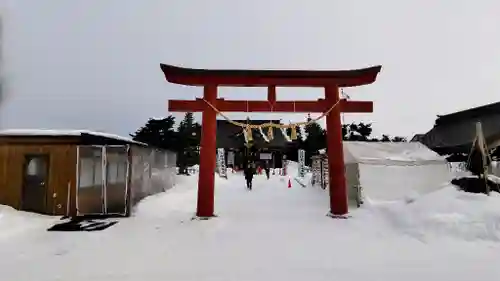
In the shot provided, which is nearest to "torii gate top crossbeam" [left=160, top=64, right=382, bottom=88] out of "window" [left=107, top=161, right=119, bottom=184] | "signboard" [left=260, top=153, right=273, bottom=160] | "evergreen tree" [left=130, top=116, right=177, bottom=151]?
"window" [left=107, top=161, right=119, bottom=184]

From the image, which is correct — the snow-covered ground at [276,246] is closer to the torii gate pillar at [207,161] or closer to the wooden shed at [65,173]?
→ the torii gate pillar at [207,161]

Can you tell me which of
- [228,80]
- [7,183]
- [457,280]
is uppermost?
[228,80]

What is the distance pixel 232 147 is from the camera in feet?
137

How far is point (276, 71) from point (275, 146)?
31.2 meters

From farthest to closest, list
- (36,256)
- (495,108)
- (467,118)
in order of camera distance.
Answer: (467,118)
(495,108)
(36,256)

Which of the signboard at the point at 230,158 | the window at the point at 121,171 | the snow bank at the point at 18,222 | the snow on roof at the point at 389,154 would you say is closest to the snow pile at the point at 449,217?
the snow on roof at the point at 389,154

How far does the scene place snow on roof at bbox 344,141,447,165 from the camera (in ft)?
41.3

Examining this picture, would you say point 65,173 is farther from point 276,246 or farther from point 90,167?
point 276,246

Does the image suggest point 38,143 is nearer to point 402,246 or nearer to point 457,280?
point 402,246

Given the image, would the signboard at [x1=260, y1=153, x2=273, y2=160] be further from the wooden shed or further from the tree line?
the wooden shed

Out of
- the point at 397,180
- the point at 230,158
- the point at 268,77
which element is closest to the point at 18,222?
the point at 268,77

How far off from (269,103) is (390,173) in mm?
4999

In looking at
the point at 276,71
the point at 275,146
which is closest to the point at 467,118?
the point at 275,146

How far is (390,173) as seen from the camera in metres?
12.5
